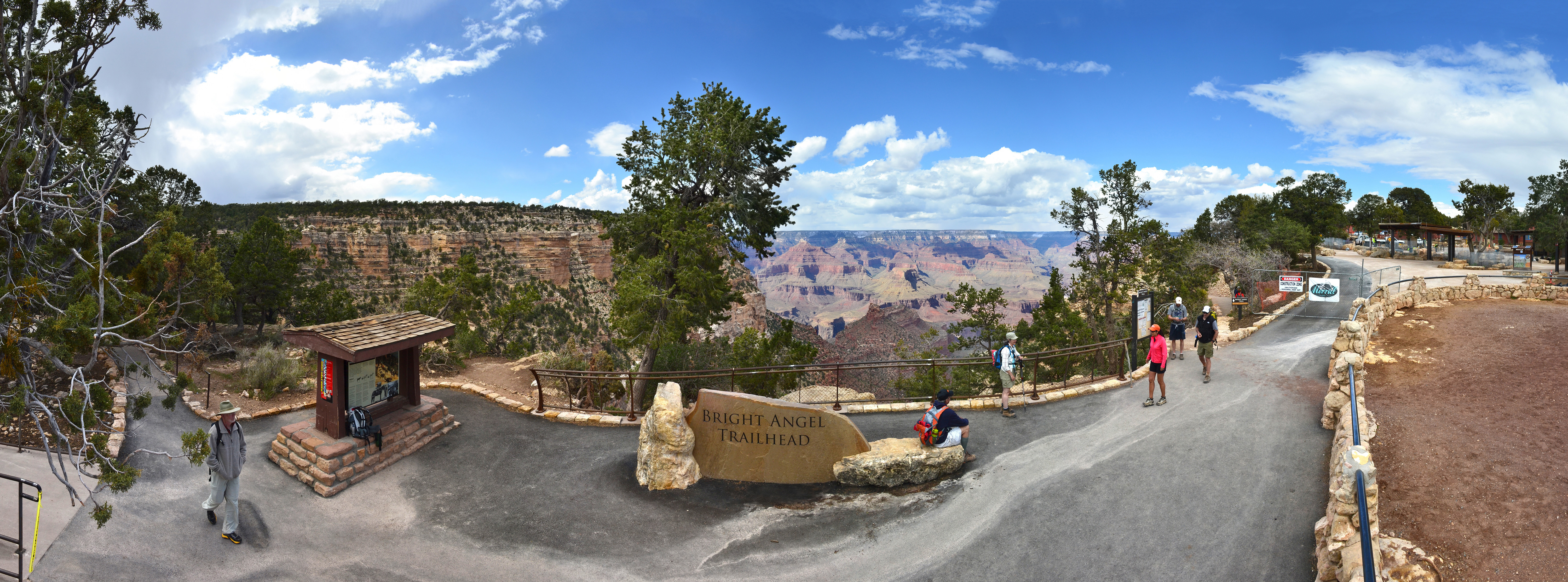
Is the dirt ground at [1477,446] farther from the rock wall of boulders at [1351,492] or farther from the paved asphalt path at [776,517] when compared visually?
the paved asphalt path at [776,517]

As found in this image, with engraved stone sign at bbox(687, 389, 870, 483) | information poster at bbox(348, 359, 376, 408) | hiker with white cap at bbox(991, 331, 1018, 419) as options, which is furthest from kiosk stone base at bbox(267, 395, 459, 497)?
hiker with white cap at bbox(991, 331, 1018, 419)

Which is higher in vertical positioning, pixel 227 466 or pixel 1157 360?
pixel 1157 360

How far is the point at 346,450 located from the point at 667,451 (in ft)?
17.2

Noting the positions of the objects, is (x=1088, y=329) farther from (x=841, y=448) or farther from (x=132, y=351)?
(x=132, y=351)

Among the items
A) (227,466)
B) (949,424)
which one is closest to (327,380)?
(227,466)

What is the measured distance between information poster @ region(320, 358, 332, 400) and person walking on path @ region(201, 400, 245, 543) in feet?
6.99

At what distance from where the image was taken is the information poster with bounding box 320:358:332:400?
10859mm

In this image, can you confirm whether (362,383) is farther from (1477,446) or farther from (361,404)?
(1477,446)

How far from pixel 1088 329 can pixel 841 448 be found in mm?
20913

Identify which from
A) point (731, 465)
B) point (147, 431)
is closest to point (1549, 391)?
point (731, 465)

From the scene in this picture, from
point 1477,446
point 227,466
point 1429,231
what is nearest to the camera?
point 227,466

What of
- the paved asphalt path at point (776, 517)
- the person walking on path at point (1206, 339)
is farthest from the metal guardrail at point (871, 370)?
the person walking on path at point (1206, 339)

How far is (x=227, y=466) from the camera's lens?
8.41 meters

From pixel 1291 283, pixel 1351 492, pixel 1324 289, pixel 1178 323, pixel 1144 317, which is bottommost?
pixel 1351 492
